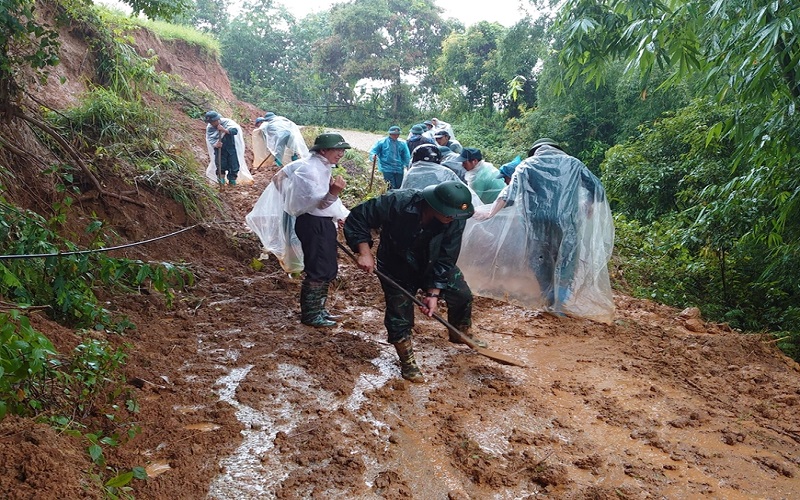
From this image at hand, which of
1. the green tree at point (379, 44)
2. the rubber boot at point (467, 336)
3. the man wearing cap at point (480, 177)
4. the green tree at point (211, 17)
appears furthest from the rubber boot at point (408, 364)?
the green tree at point (211, 17)

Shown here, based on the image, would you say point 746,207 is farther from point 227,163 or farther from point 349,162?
point 349,162

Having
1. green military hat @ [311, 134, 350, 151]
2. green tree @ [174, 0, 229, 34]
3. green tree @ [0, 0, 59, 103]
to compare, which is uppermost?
green tree @ [174, 0, 229, 34]

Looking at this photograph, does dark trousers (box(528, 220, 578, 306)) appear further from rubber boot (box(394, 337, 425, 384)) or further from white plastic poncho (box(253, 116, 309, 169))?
white plastic poncho (box(253, 116, 309, 169))

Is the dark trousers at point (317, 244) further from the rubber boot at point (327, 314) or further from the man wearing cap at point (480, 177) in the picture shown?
the man wearing cap at point (480, 177)

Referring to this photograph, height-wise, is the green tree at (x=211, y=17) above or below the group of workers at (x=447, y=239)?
above

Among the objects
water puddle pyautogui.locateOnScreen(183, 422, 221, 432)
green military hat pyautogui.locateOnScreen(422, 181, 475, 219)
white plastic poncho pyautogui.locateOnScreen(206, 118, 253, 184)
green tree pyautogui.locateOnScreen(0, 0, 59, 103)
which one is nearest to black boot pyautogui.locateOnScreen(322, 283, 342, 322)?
green military hat pyautogui.locateOnScreen(422, 181, 475, 219)

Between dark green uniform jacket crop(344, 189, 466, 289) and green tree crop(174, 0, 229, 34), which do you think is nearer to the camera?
dark green uniform jacket crop(344, 189, 466, 289)

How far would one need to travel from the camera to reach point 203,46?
16016mm

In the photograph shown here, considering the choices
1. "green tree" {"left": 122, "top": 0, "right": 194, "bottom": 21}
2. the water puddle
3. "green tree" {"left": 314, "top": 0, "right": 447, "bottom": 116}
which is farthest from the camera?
"green tree" {"left": 314, "top": 0, "right": 447, "bottom": 116}

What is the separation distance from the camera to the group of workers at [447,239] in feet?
10.9

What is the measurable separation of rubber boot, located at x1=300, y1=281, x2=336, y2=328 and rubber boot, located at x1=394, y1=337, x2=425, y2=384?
104cm

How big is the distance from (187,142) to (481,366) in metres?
6.91

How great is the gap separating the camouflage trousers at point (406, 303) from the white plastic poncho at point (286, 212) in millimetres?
968

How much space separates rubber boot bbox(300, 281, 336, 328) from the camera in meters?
4.18
